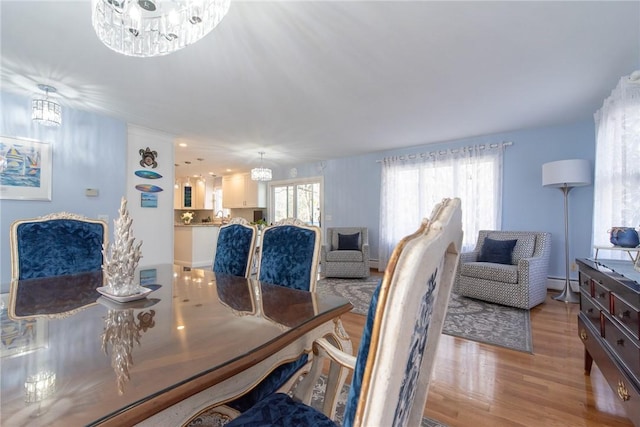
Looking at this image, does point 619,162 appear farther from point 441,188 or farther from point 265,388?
point 265,388

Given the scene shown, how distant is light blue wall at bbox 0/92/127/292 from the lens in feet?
9.73

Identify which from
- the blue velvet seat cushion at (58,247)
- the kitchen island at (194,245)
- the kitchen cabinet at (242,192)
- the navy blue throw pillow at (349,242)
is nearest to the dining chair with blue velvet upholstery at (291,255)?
the blue velvet seat cushion at (58,247)

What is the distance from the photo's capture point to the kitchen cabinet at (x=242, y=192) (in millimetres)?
7461

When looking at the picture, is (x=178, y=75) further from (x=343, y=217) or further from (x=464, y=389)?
(x=343, y=217)

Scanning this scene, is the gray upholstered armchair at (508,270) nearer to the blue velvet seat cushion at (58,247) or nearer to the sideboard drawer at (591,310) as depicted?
the sideboard drawer at (591,310)

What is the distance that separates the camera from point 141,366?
0.67 meters

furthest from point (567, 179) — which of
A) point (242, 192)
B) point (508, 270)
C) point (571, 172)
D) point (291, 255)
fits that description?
point (242, 192)

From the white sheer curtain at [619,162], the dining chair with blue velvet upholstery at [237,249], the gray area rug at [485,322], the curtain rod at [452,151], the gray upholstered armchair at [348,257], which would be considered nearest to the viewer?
the dining chair with blue velvet upholstery at [237,249]

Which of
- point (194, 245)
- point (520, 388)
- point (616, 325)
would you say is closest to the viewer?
point (616, 325)

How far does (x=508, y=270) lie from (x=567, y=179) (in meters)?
1.33

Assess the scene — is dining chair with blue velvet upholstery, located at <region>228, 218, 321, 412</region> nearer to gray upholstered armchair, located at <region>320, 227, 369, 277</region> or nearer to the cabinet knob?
the cabinet knob

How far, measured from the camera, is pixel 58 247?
1.88 m

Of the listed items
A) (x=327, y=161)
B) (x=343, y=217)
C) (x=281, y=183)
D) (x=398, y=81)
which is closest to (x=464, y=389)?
(x=398, y=81)

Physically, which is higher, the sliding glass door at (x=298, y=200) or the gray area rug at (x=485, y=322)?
the sliding glass door at (x=298, y=200)
